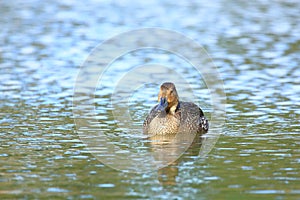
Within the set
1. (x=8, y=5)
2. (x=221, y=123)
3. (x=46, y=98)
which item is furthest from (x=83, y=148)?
(x=8, y=5)

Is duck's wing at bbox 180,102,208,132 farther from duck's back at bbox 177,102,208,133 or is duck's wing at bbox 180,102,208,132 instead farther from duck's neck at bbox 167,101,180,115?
duck's neck at bbox 167,101,180,115

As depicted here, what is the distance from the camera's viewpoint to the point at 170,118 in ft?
47.5

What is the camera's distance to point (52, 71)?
68.3 feet

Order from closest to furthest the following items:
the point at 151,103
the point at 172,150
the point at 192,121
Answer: the point at 172,150 < the point at 192,121 < the point at 151,103

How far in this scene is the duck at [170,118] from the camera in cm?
1420

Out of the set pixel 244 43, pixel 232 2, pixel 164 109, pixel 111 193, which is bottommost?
pixel 111 193

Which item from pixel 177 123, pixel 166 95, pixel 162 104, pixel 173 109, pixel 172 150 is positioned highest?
pixel 166 95

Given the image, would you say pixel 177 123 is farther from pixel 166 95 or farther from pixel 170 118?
pixel 166 95

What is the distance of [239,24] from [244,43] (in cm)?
461

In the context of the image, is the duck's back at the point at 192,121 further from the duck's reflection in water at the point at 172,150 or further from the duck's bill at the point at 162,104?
the duck's bill at the point at 162,104

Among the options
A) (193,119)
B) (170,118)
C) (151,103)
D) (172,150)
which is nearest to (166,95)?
(170,118)

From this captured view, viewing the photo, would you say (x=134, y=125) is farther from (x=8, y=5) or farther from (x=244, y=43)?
(x=8, y=5)

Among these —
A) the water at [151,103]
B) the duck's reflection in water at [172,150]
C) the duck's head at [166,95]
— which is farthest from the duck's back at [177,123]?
the water at [151,103]

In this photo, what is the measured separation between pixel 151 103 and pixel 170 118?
2541mm
